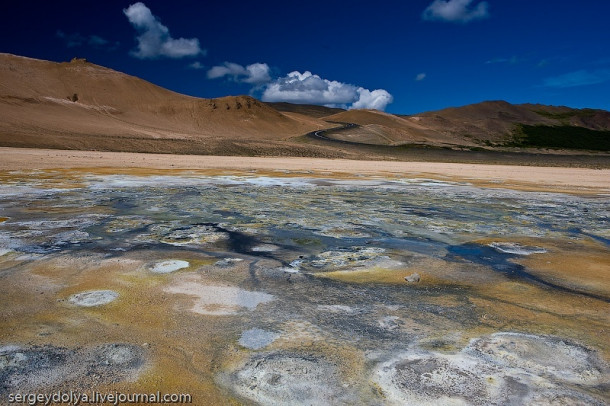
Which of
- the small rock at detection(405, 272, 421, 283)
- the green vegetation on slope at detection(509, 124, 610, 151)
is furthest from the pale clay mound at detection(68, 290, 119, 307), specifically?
the green vegetation on slope at detection(509, 124, 610, 151)

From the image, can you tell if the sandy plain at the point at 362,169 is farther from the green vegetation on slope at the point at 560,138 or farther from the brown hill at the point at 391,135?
the green vegetation on slope at the point at 560,138

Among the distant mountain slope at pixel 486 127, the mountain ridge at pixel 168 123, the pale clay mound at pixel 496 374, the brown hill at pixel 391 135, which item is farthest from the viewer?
the distant mountain slope at pixel 486 127

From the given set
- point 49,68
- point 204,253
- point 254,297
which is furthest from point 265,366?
point 49,68

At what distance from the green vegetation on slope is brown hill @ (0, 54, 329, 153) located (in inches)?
1771

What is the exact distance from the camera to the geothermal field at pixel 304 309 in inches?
101

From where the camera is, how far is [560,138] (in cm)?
10369

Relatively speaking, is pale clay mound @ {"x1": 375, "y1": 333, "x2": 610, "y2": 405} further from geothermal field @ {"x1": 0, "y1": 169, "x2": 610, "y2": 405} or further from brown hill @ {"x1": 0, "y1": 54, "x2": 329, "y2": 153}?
brown hill @ {"x1": 0, "y1": 54, "x2": 329, "y2": 153}

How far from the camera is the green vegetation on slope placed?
91856 mm

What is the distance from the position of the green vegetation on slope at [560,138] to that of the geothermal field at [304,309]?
302ft

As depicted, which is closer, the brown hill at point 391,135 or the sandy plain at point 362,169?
the sandy plain at point 362,169

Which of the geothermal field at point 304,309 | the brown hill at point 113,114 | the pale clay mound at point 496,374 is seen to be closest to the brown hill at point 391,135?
the brown hill at point 113,114

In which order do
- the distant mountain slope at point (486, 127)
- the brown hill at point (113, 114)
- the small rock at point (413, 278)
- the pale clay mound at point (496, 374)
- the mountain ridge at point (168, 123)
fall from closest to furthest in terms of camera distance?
the pale clay mound at point (496, 374), the small rock at point (413, 278), the brown hill at point (113, 114), the mountain ridge at point (168, 123), the distant mountain slope at point (486, 127)

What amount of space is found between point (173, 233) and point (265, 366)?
3.99m

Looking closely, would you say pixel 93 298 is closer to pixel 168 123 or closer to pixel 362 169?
pixel 362 169
